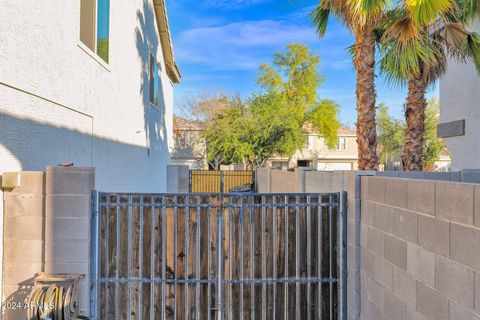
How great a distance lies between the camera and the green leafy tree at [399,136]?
101 feet

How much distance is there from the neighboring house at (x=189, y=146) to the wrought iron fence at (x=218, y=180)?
49.1 ft

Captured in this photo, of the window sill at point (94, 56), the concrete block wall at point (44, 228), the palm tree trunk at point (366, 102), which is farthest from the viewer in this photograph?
the palm tree trunk at point (366, 102)

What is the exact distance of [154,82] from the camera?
12242mm

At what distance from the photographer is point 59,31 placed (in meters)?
5.16

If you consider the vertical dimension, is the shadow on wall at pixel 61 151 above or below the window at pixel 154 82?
below

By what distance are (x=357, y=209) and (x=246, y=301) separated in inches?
67.5

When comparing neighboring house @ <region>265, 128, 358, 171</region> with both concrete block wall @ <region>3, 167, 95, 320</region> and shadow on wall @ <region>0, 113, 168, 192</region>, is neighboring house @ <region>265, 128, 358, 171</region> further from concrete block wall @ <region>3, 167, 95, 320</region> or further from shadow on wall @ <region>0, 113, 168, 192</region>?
concrete block wall @ <region>3, 167, 95, 320</region>

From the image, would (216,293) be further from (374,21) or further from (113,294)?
(374,21)

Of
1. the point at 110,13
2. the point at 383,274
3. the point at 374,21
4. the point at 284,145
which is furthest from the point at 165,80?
the point at 383,274

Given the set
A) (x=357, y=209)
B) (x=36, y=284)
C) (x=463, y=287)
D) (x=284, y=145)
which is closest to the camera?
(x=463, y=287)

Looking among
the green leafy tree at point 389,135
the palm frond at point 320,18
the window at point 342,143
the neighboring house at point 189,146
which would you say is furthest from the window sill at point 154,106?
the window at point 342,143

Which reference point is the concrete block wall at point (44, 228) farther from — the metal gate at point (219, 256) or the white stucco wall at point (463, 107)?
the white stucco wall at point (463, 107)

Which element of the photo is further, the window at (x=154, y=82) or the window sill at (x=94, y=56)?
the window at (x=154, y=82)

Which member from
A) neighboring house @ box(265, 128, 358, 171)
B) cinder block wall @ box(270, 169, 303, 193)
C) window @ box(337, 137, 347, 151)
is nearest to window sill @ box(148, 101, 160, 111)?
cinder block wall @ box(270, 169, 303, 193)
